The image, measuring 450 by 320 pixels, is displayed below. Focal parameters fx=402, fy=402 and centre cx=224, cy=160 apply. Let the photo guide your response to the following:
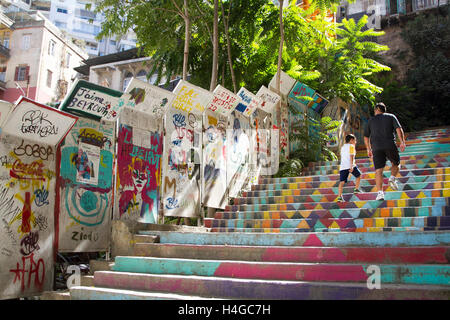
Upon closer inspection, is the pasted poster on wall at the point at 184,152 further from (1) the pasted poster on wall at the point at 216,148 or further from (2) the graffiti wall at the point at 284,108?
(2) the graffiti wall at the point at 284,108

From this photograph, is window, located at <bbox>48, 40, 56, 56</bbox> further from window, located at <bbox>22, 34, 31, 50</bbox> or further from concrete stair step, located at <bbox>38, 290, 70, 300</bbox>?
concrete stair step, located at <bbox>38, 290, 70, 300</bbox>

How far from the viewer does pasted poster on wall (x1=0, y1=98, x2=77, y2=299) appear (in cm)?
536

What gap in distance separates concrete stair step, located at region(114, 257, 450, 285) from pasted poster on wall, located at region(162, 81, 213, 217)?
2295 millimetres

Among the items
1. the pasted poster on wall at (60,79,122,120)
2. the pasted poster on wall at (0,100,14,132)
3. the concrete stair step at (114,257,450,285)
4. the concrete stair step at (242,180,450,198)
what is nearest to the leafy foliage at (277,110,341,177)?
the concrete stair step at (242,180,450,198)

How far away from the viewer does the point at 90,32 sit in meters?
63.2

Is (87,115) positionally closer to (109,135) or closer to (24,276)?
(109,135)

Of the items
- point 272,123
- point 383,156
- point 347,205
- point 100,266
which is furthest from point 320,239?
point 272,123

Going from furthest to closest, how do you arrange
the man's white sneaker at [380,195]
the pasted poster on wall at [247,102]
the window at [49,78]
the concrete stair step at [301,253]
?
the window at [49,78], the pasted poster on wall at [247,102], the man's white sneaker at [380,195], the concrete stair step at [301,253]

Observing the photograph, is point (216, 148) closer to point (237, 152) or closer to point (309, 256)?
point (237, 152)

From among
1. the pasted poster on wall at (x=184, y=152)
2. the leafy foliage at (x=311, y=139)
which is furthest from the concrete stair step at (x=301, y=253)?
the leafy foliage at (x=311, y=139)

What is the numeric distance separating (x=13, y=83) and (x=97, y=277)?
35850 mm

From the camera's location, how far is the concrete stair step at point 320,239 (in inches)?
194

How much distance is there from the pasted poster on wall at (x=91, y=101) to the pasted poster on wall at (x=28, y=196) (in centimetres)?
42
